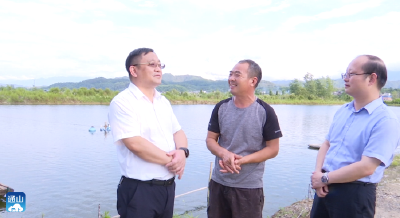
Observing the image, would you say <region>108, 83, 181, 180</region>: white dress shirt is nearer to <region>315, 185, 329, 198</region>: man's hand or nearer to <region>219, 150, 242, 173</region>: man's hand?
<region>219, 150, 242, 173</region>: man's hand

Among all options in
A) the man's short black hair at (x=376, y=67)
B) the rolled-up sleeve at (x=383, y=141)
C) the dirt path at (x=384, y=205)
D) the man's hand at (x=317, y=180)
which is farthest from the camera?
the dirt path at (x=384, y=205)

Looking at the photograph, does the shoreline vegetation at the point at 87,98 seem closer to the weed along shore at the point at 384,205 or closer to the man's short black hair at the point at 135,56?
the weed along shore at the point at 384,205

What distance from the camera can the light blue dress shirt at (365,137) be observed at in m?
2.02

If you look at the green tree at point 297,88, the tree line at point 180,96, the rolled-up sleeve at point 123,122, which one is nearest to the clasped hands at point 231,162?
the rolled-up sleeve at point 123,122

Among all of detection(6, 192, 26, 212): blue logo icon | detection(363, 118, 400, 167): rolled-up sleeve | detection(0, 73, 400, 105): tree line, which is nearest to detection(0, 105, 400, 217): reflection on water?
detection(6, 192, 26, 212): blue logo icon

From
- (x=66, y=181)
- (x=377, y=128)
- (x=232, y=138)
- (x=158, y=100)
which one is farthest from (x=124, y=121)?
(x=66, y=181)

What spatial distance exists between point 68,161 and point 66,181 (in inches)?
129

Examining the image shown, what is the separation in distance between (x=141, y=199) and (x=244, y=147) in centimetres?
87

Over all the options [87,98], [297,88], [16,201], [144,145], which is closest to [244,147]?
[144,145]

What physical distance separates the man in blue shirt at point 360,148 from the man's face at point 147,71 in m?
1.33

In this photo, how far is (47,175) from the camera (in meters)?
11.1

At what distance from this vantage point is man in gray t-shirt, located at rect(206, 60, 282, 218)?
2525 millimetres

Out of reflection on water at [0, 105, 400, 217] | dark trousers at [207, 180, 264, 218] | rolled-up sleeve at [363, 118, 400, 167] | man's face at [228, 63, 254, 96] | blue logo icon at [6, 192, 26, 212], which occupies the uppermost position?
man's face at [228, 63, 254, 96]

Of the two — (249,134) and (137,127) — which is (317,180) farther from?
(137,127)
